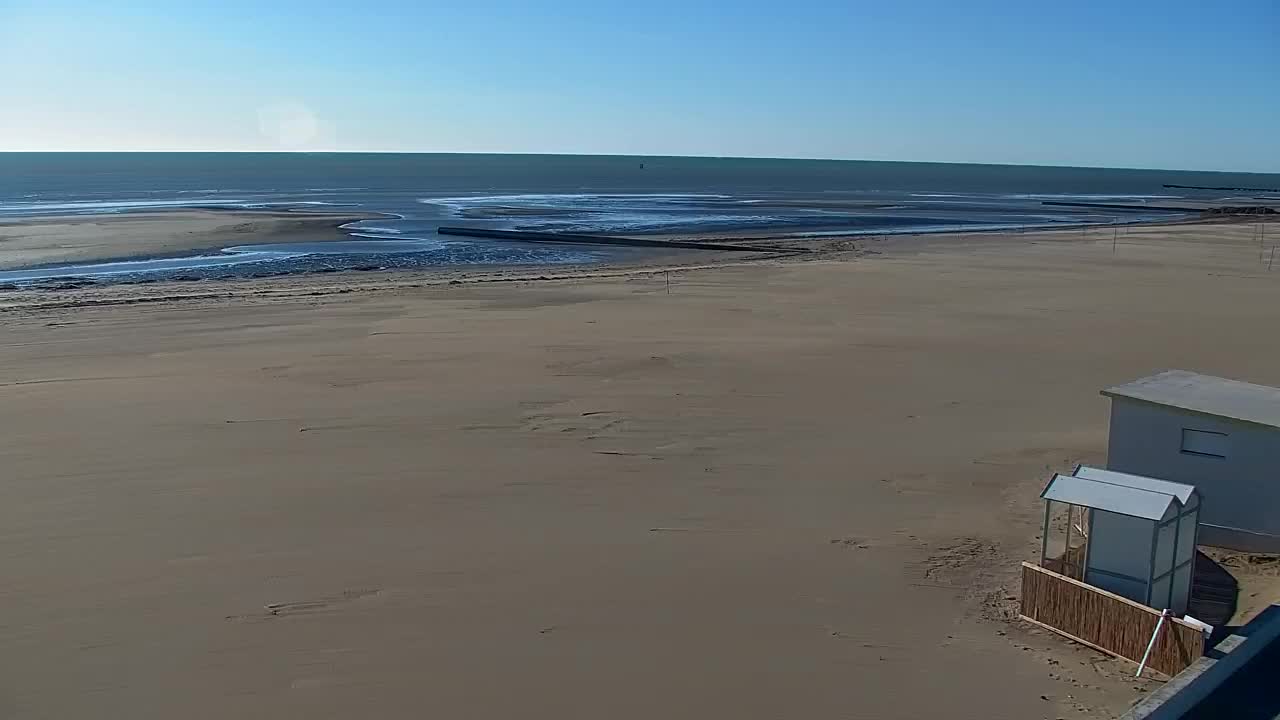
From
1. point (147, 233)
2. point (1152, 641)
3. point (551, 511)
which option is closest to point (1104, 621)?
point (1152, 641)

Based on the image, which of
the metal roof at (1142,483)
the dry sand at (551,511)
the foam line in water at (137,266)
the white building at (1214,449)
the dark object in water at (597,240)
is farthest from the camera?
the dark object in water at (597,240)

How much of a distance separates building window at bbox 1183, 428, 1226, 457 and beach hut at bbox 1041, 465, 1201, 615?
5.16ft

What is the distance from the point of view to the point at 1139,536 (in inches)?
327

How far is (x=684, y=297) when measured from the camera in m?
28.7

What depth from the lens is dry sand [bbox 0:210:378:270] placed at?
4312 cm

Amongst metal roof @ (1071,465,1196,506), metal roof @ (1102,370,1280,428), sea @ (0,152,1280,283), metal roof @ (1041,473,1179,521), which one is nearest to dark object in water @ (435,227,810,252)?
sea @ (0,152,1280,283)

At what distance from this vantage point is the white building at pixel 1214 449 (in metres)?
9.69

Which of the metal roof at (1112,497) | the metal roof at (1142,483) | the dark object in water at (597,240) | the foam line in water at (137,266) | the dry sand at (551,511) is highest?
the dark object in water at (597,240)

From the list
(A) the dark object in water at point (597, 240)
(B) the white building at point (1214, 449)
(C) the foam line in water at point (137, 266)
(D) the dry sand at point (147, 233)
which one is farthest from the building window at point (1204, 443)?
(D) the dry sand at point (147, 233)

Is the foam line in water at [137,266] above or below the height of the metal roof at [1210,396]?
below

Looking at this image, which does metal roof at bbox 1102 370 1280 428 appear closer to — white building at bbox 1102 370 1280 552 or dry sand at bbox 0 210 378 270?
white building at bbox 1102 370 1280 552

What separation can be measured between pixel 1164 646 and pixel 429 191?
10370 cm

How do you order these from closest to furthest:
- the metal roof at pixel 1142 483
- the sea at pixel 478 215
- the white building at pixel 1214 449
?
the metal roof at pixel 1142 483
the white building at pixel 1214 449
the sea at pixel 478 215

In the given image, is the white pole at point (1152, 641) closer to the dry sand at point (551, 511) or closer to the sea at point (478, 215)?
the dry sand at point (551, 511)
